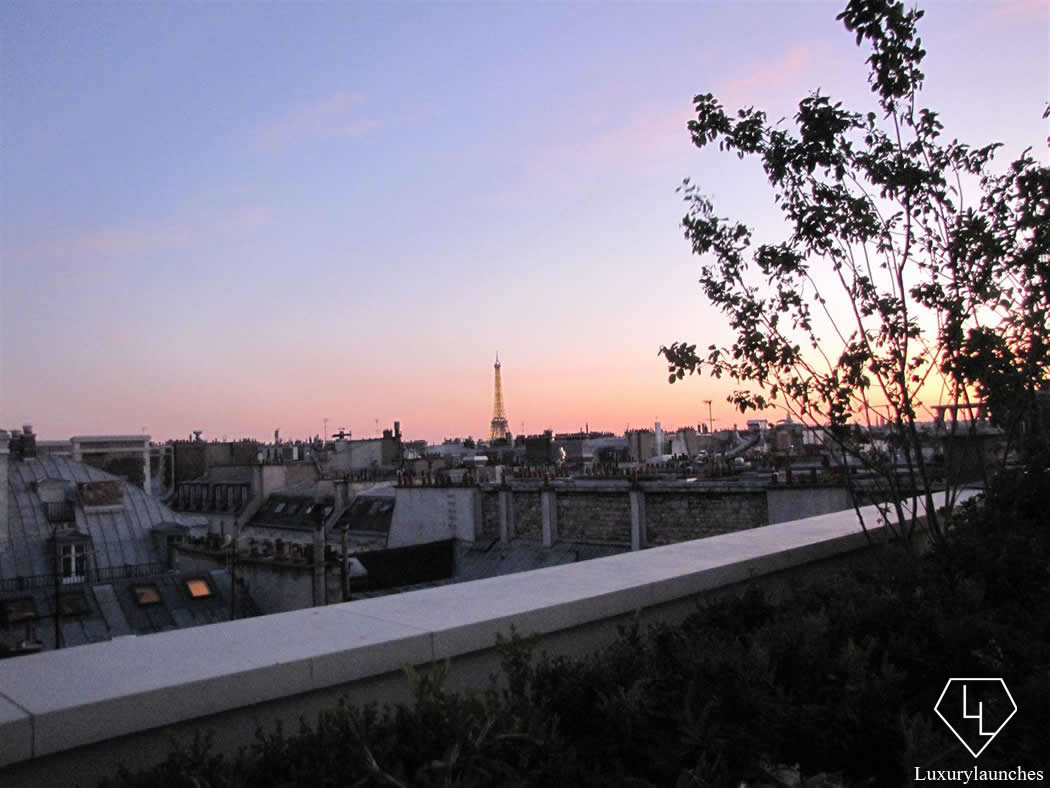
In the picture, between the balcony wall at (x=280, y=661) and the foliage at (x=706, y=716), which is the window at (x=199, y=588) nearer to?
the balcony wall at (x=280, y=661)


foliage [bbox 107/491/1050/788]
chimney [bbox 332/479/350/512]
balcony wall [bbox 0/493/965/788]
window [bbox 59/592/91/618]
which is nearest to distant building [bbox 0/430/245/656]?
window [bbox 59/592/91/618]

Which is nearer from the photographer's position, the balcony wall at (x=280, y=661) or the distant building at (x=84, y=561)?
the balcony wall at (x=280, y=661)

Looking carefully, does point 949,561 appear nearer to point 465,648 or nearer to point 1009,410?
point 1009,410

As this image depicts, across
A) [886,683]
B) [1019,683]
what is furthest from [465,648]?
[1019,683]

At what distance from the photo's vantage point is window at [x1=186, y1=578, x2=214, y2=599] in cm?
2119

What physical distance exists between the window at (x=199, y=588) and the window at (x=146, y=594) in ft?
2.42

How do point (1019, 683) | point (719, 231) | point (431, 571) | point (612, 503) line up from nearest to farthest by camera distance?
point (1019, 683)
point (719, 231)
point (612, 503)
point (431, 571)

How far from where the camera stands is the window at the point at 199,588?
2119 cm

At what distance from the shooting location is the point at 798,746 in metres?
2.21

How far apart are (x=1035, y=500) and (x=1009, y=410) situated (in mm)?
596

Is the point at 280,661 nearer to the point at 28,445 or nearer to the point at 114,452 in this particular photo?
the point at 28,445

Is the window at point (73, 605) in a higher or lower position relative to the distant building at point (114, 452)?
lower

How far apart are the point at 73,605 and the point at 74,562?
14.8 ft

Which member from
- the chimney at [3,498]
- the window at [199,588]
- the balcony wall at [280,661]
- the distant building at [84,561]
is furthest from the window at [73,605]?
the balcony wall at [280,661]
